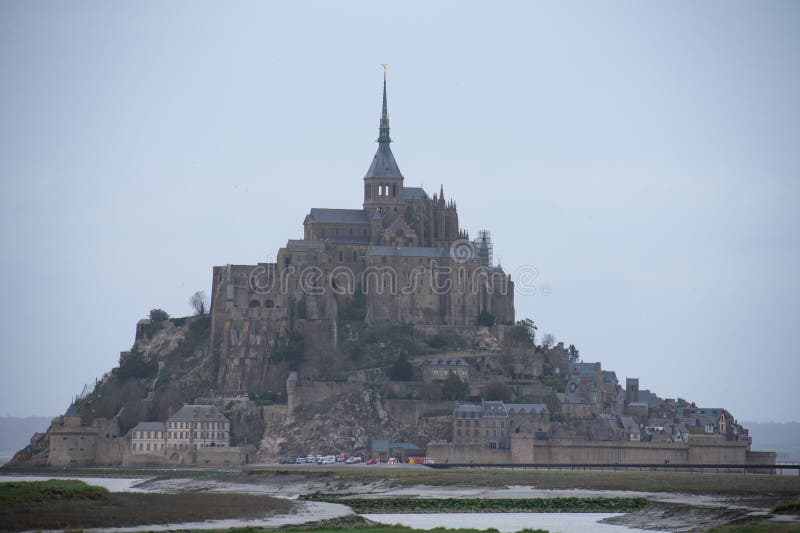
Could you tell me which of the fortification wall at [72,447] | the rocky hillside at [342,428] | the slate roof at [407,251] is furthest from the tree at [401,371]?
the fortification wall at [72,447]

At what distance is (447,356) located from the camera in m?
123

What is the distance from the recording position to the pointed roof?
136 metres

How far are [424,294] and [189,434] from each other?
23346 millimetres

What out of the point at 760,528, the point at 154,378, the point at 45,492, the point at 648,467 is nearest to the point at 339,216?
the point at 154,378

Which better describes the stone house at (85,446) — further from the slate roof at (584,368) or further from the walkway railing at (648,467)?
the slate roof at (584,368)

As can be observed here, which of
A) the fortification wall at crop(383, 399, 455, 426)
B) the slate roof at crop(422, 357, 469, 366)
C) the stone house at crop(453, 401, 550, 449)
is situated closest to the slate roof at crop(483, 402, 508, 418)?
the stone house at crop(453, 401, 550, 449)

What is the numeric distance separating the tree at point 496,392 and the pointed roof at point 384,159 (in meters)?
24.6

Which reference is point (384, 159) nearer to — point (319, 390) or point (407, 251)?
point (407, 251)

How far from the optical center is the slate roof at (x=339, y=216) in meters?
134

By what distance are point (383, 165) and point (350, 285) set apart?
1342 cm

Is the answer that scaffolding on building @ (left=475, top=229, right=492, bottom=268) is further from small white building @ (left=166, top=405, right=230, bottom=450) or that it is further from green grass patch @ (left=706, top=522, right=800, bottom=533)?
green grass patch @ (left=706, top=522, right=800, bottom=533)

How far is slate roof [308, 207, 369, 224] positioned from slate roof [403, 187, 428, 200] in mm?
4258

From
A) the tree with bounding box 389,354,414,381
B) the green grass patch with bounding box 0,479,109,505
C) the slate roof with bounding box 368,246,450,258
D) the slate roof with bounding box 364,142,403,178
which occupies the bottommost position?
the green grass patch with bounding box 0,479,109,505

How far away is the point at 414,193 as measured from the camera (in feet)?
454
